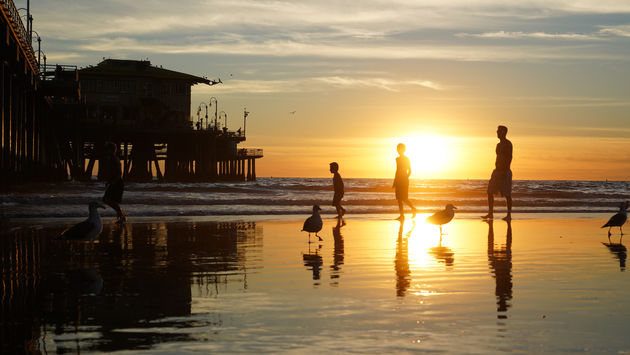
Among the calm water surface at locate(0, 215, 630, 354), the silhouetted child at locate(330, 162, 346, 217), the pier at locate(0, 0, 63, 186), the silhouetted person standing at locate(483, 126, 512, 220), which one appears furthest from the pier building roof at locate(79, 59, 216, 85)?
the calm water surface at locate(0, 215, 630, 354)

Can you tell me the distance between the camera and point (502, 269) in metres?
8.69

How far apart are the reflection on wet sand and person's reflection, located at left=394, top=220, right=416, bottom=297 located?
147 cm

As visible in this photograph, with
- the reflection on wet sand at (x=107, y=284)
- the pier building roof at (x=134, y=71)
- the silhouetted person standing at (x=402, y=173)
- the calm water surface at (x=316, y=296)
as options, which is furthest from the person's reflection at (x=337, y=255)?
the pier building roof at (x=134, y=71)

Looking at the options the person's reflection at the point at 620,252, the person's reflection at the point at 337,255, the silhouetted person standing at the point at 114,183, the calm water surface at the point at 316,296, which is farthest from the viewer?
the silhouetted person standing at the point at 114,183

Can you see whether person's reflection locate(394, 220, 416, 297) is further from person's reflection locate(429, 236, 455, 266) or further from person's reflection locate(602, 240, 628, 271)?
person's reflection locate(602, 240, 628, 271)

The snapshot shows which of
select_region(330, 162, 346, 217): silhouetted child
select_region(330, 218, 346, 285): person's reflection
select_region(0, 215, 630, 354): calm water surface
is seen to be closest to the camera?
select_region(0, 215, 630, 354): calm water surface

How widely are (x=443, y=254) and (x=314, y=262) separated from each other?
6.25 feet

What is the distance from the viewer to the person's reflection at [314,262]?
8435mm

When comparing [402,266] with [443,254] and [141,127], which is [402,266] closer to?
[443,254]

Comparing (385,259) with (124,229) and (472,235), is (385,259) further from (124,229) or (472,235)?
(124,229)

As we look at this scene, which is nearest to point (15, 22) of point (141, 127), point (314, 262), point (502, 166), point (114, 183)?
point (114, 183)

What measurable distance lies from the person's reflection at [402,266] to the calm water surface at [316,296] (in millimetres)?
19

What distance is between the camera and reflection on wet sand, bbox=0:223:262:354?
5.19 m

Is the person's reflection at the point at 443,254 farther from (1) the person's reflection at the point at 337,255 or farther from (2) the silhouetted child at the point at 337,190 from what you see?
(2) the silhouetted child at the point at 337,190
